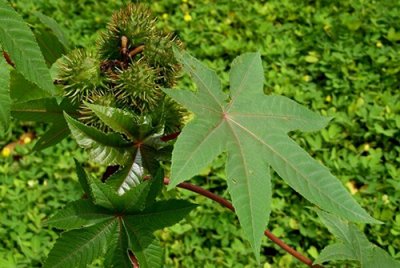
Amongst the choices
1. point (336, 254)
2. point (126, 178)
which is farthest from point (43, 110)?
point (336, 254)

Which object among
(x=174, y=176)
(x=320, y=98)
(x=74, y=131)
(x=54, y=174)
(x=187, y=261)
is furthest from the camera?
(x=320, y=98)

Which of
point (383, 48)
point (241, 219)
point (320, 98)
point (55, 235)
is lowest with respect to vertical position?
point (55, 235)

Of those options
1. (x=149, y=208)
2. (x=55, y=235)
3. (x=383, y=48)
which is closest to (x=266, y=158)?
(x=149, y=208)

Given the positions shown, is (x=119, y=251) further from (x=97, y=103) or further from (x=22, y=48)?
(x=22, y=48)

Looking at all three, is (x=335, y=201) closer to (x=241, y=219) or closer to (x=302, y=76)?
(x=241, y=219)

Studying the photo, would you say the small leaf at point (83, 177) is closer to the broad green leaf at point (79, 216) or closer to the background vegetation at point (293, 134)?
the broad green leaf at point (79, 216)

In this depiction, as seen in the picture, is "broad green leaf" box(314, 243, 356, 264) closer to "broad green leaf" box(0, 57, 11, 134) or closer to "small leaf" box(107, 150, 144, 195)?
"small leaf" box(107, 150, 144, 195)

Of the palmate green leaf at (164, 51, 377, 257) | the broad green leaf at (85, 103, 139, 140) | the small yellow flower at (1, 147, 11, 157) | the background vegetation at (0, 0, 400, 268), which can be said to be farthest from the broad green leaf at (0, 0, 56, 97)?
the small yellow flower at (1, 147, 11, 157)
